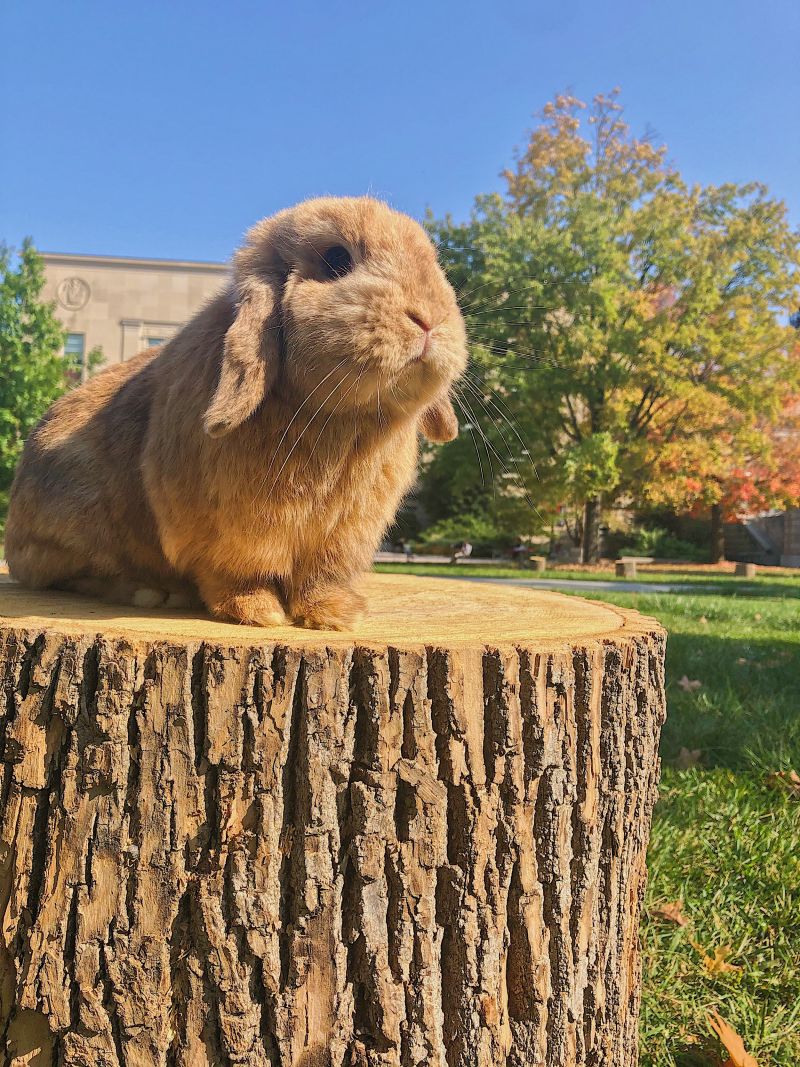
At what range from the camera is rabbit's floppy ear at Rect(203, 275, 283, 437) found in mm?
1890

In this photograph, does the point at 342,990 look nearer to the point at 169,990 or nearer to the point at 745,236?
the point at 169,990

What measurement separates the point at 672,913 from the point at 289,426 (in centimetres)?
196

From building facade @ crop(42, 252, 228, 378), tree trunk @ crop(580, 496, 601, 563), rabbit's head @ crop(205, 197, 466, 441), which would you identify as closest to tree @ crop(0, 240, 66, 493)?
building facade @ crop(42, 252, 228, 378)

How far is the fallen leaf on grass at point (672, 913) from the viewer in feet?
8.16

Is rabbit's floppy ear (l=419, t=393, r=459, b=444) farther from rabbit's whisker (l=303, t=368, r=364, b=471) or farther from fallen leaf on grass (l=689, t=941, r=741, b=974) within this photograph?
fallen leaf on grass (l=689, t=941, r=741, b=974)

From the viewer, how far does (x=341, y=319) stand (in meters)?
1.88

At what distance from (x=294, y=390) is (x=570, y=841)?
1298 millimetres

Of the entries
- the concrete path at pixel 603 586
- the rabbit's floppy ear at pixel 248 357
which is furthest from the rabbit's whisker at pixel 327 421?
the concrete path at pixel 603 586

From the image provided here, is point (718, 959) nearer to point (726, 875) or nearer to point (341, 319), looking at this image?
point (726, 875)

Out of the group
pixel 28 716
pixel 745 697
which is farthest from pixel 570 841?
pixel 745 697

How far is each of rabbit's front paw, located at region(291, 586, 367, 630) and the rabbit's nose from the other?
75cm

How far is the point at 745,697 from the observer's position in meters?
4.36

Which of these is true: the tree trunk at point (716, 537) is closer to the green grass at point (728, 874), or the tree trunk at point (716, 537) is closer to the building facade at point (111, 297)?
the building facade at point (111, 297)

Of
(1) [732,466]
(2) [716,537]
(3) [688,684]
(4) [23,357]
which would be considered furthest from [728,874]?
(2) [716,537]
